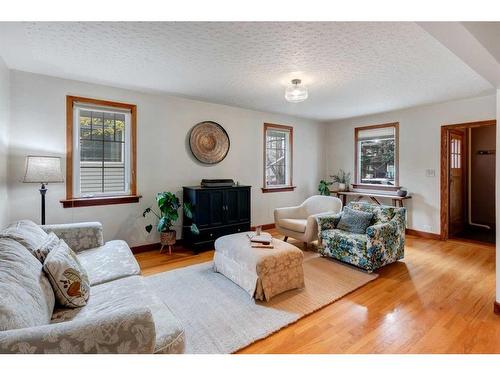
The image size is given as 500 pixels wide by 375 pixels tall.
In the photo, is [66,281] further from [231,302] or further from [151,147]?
[151,147]

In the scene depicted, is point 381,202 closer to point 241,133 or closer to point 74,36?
point 241,133

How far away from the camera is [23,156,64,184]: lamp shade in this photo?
2.62 metres

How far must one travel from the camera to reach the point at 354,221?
3.30 metres

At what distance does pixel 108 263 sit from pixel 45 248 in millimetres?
471

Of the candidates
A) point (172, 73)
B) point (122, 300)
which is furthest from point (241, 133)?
point (122, 300)

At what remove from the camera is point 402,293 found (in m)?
2.52

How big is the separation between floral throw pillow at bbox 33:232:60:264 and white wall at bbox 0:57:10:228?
125 centimetres

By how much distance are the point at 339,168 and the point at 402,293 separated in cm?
365

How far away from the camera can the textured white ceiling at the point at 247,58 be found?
6.66 ft

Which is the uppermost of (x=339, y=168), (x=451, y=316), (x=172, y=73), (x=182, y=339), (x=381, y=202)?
(x=172, y=73)

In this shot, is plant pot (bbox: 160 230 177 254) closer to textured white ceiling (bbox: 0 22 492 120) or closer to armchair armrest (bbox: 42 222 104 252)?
armchair armrest (bbox: 42 222 104 252)

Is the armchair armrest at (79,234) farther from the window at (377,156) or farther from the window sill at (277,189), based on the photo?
the window at (377,156)

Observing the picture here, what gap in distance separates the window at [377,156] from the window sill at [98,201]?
4364mm

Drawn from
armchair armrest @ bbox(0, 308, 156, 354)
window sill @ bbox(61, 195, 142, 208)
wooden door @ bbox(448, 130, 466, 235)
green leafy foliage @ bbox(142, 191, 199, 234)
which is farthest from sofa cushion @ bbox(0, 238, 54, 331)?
wooden door @ bbox(448, 130, 466, 235)
